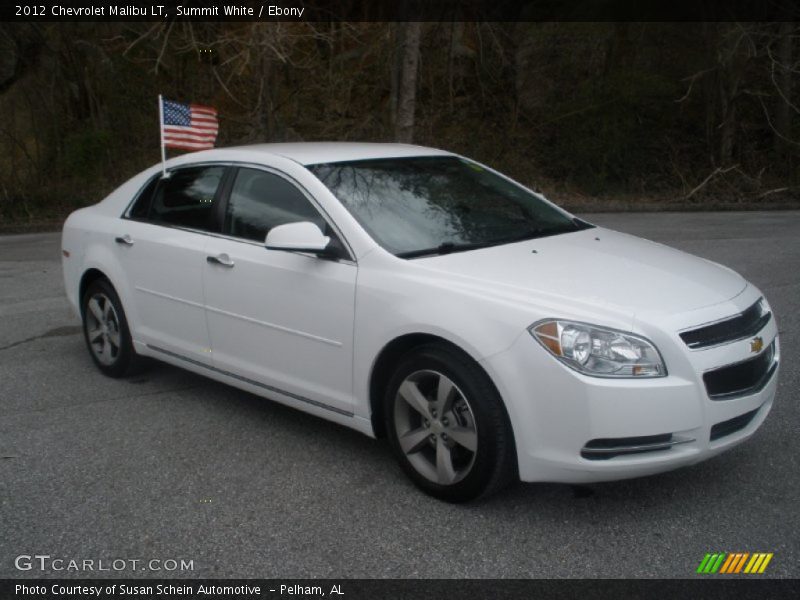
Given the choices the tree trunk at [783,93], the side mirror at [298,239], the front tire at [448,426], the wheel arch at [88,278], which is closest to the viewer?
the front tire at [448,426]

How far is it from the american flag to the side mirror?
3.29 meters

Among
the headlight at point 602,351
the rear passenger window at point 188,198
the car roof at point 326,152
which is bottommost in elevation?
the headlight at point 602,351

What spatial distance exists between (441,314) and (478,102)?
17967 mm

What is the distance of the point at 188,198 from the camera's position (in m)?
5.70

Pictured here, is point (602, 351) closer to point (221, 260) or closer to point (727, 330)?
point (727, 330)

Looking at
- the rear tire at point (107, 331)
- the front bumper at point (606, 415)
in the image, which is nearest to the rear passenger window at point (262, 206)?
the rear tire at point (107, 331)

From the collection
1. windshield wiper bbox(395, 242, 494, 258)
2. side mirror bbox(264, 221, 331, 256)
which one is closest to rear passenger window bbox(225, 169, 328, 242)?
side mirror bbox(264, 221, 331, 256)

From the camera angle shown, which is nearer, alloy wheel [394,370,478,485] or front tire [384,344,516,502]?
front tire [384,344,516,502]

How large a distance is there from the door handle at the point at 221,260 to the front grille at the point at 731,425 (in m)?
2.66

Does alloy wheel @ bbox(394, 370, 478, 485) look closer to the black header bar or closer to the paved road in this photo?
the paved road

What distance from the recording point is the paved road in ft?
12.1

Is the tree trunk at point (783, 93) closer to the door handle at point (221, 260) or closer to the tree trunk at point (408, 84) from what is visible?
the tree trunk at point (408, 84)

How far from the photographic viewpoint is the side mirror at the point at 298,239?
4.44 m
